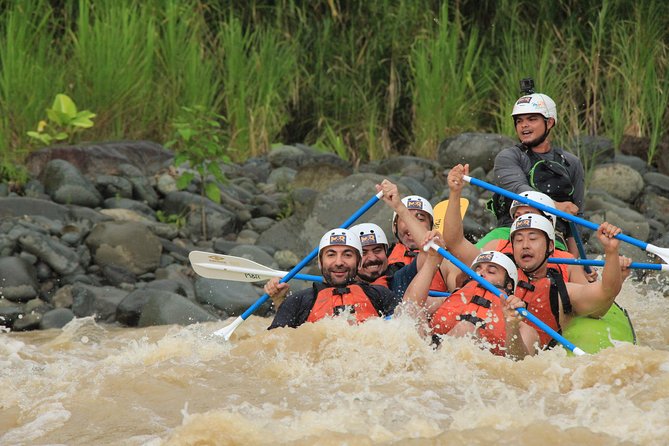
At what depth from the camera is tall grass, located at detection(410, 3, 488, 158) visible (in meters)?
13.1

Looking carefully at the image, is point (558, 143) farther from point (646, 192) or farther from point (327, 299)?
point (327, 299)

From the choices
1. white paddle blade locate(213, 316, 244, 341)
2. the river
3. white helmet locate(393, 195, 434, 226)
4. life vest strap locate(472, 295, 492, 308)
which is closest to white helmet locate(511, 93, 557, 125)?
white helmet locate(393, 195, 434, 226)

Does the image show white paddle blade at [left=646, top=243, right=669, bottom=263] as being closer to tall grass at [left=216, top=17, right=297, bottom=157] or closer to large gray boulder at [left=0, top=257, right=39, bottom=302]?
large gray boulder at [left=0, top=257, right=39, bottom=302]

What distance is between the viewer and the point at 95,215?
10539 mm

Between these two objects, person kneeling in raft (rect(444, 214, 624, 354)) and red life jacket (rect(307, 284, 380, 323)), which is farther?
red life jacket (rect(307, 284, 380, 323))

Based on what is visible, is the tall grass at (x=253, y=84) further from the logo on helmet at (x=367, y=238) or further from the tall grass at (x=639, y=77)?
the logo on helmet at (x=367, y=238)

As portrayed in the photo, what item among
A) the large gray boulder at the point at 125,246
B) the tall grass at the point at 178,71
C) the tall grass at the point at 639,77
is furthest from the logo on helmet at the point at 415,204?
the tall grass at the point at 639,77

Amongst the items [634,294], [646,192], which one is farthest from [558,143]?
[634,294]

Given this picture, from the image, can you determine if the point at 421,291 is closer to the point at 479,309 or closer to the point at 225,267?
the point at 479,309

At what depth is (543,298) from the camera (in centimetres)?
662

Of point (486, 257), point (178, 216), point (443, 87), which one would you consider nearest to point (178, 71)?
point (178, 216)

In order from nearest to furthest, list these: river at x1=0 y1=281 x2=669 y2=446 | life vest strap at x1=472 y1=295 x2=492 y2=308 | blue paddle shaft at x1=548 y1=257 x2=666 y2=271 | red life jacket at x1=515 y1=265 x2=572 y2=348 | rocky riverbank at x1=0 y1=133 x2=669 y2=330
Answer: river at x1=0 y1=281 x2=669 y2=446
life vest strap at x1=472 y1=295 x2=492 y2=308
red life jacket at x1=515 y1=265 x2=572 y2=348
blue paddle shaft at x1=548 y1=257 x2=666 y2=271
rocky riverbank at x1=0 y1=133 x2=669 y2=330

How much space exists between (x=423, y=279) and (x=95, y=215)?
4.82 meters

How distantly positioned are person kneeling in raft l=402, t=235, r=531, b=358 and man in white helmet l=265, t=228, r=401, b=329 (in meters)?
0.26
